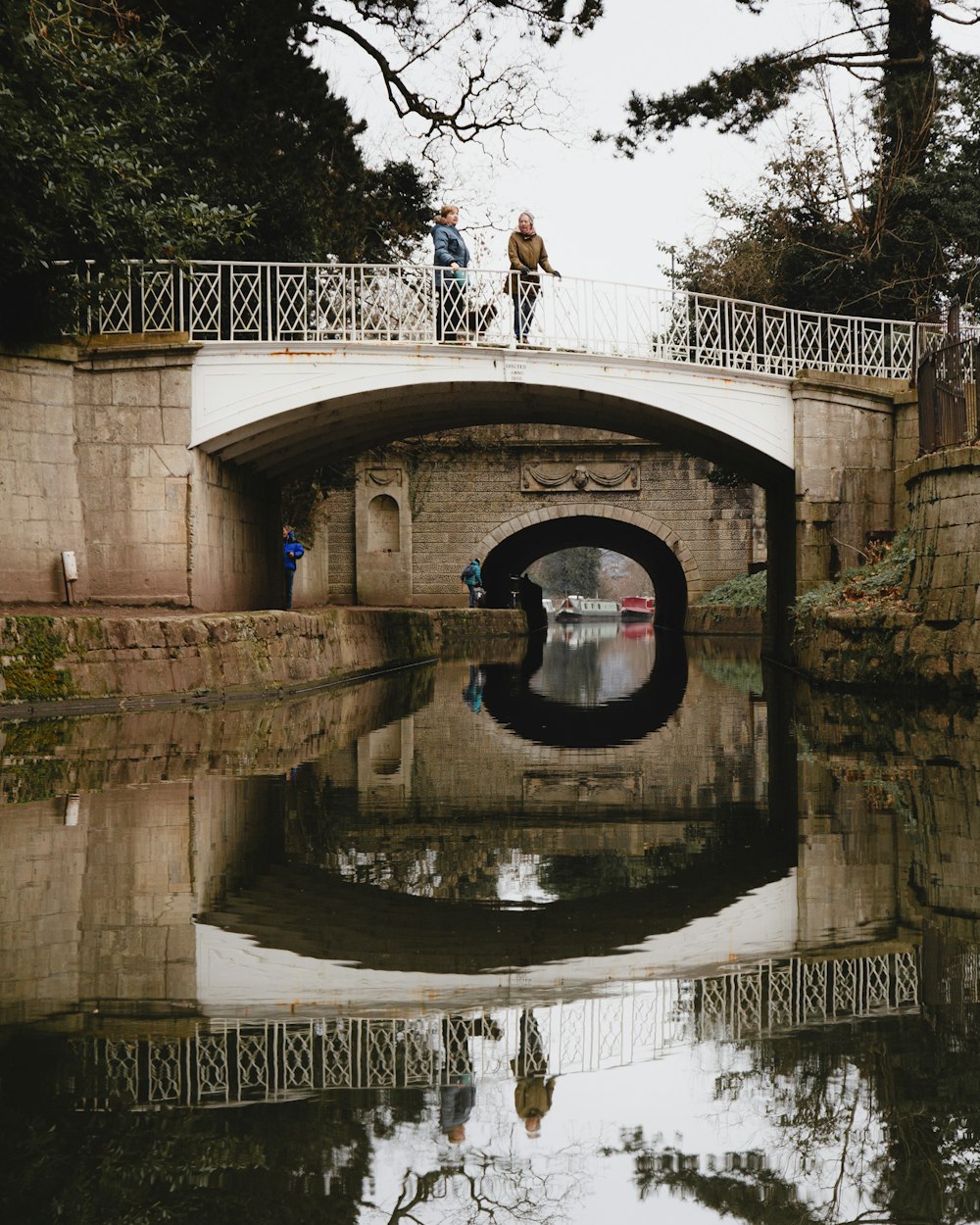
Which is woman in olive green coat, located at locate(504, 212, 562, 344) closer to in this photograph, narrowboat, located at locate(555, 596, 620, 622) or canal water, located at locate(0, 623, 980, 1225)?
canal water, located at locate(0, 623, 980, 1225)

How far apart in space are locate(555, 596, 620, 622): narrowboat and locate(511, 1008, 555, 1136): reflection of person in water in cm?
6927

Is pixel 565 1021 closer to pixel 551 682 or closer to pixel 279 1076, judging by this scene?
pixel 279 1076

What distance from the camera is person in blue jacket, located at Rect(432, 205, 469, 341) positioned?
52.7ft

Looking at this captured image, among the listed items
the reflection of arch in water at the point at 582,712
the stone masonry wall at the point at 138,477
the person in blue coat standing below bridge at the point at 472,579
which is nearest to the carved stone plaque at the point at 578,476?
the person in blue coat standing below bridge at the point at 472,579

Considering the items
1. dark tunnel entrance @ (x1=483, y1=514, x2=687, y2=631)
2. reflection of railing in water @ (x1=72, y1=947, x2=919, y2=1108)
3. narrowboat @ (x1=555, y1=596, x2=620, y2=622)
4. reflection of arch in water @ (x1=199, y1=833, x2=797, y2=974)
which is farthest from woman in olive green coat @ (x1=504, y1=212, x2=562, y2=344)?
narrowboat @ (x1=555, y1=596, x2=620, y2=622)

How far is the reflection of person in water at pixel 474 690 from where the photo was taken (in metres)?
13.8

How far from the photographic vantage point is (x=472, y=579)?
33.1 m

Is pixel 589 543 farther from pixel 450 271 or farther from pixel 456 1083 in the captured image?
pixel 456 1083

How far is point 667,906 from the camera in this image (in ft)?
14.9

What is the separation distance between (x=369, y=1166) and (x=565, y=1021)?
0.86 metres

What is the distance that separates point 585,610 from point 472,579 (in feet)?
172

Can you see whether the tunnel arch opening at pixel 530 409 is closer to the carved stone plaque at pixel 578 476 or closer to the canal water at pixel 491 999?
the canal water at pixel 491 999

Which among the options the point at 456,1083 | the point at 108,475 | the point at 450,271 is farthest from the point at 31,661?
the point at 456,1083

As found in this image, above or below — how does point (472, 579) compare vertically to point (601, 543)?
below
